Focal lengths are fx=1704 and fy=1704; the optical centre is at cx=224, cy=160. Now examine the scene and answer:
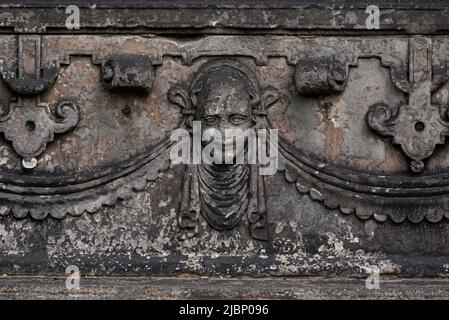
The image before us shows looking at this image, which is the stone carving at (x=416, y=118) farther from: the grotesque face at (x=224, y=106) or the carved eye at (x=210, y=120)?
the carved eye at (x=210, y=120)

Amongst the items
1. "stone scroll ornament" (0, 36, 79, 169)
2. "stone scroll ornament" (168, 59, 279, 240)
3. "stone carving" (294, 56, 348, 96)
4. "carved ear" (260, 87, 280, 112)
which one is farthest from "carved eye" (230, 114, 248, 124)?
"stone scroll ornament" (0, 36, 79, 169)

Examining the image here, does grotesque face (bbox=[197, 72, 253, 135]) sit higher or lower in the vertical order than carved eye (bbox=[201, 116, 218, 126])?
higher

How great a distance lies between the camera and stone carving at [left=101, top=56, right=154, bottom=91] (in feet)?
31.7

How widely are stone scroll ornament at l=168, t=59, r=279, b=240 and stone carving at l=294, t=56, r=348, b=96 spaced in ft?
0.89

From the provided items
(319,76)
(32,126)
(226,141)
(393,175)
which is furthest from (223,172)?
(32,126)

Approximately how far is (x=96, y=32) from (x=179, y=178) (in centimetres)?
96

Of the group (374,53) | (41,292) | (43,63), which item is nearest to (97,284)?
(41,292)

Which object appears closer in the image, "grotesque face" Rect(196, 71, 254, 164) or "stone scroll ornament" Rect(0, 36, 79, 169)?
"grotesque face" Rect(196, 71, 254, 164)

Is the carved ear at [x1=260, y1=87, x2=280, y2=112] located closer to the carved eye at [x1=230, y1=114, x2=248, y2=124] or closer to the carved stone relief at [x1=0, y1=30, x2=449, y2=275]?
the carved stone relief at [x1=0, y1=30, x2=449, y2=275]

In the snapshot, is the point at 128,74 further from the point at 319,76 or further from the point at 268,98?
the point at 319,76

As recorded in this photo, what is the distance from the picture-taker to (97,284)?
9.54 metres

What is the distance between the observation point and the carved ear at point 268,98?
32.1 feet

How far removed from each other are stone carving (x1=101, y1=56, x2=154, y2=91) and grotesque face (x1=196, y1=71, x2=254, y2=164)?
0.33 meters

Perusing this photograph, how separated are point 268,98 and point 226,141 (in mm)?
381
